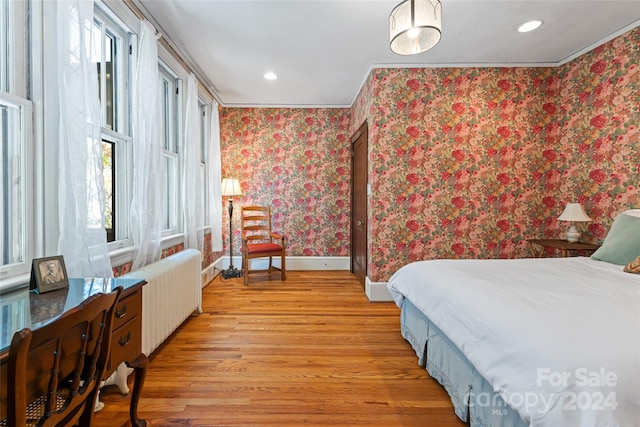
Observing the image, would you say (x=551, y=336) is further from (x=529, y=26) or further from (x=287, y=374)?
(x=529, y=26)

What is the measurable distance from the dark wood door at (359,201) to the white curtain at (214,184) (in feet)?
6.64

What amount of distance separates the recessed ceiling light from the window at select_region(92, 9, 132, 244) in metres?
3.34

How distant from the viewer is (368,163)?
3520 millimetres

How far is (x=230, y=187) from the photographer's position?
4.25 meters

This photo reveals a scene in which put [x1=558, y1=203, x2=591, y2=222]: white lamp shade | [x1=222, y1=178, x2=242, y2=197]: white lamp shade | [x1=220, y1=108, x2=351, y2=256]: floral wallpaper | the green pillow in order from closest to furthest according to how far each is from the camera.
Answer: the green pillow < [x1=558, y1=203, x2=591, y2=222]: white lamp shade < [x1=222, y1=178, x2=242, y2=197]: white lamp shade < [x1=220, y1=108, x2=351, y2=256]: floral wallpaper

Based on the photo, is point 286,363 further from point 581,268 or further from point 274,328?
point 581,268

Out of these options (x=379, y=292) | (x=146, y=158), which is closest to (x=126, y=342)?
(x=146, y=158)

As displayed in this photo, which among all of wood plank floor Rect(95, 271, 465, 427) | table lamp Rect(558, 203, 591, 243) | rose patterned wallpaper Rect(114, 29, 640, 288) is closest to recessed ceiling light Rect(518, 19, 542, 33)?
rose patterned wallpaper Rect(114, 29, 640, 288)

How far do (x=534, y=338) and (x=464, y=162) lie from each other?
261cm

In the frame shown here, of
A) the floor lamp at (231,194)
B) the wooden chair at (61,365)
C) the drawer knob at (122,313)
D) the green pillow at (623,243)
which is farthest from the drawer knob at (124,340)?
the green pillow at (623,243)

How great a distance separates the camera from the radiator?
6.41 ft

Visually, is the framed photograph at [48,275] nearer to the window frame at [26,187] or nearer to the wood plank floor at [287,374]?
the window frame at [26,187]

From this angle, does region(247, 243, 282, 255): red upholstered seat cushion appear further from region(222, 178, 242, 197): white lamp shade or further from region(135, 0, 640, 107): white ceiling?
region(135, 0, 640, 107): white ceiling

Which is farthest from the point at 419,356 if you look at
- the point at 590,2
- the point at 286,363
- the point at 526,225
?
the point at 590,2
